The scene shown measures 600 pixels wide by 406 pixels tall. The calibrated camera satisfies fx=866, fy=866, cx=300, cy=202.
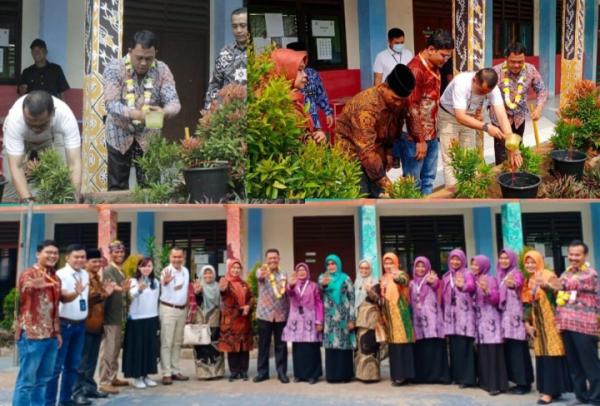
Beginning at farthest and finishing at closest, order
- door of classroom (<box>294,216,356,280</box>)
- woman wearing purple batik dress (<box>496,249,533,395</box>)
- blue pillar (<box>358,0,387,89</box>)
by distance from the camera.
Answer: door of classroom (<box>294,216,356,280</box>) < blue pillar (<box>358,0,387,89</box>) < woman wearing purple batik dress (<box>496,249,533,395</box>)

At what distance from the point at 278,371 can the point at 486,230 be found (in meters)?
3.95

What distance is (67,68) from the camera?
7.32 metres

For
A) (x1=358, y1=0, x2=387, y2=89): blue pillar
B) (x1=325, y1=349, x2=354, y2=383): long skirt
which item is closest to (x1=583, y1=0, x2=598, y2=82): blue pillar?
(x1=358, y1=0, x2=387, y2=89): blue pillar

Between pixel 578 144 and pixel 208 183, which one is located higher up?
pixel 578 144

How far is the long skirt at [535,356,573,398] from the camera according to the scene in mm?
6324

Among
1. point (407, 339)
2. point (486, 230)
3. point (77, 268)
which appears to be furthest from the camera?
point (486, 230)

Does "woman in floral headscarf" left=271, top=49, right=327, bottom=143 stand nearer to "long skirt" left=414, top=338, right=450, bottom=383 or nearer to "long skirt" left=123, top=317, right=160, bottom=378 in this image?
"long skirt" left=414, top=338, right=450, bottom=383

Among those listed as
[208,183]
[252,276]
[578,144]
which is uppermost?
[578,144]

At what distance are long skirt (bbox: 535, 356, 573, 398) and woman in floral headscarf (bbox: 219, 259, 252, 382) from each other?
2.41 m

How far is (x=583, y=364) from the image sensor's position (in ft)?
20.2

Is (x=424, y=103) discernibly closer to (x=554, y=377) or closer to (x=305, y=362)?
(x=305, y=362)

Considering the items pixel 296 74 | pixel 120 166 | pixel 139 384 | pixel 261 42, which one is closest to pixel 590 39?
pixel 261 42

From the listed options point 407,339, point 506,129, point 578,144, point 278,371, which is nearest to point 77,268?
point 278,371

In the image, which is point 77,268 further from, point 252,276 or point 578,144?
point 578,144
